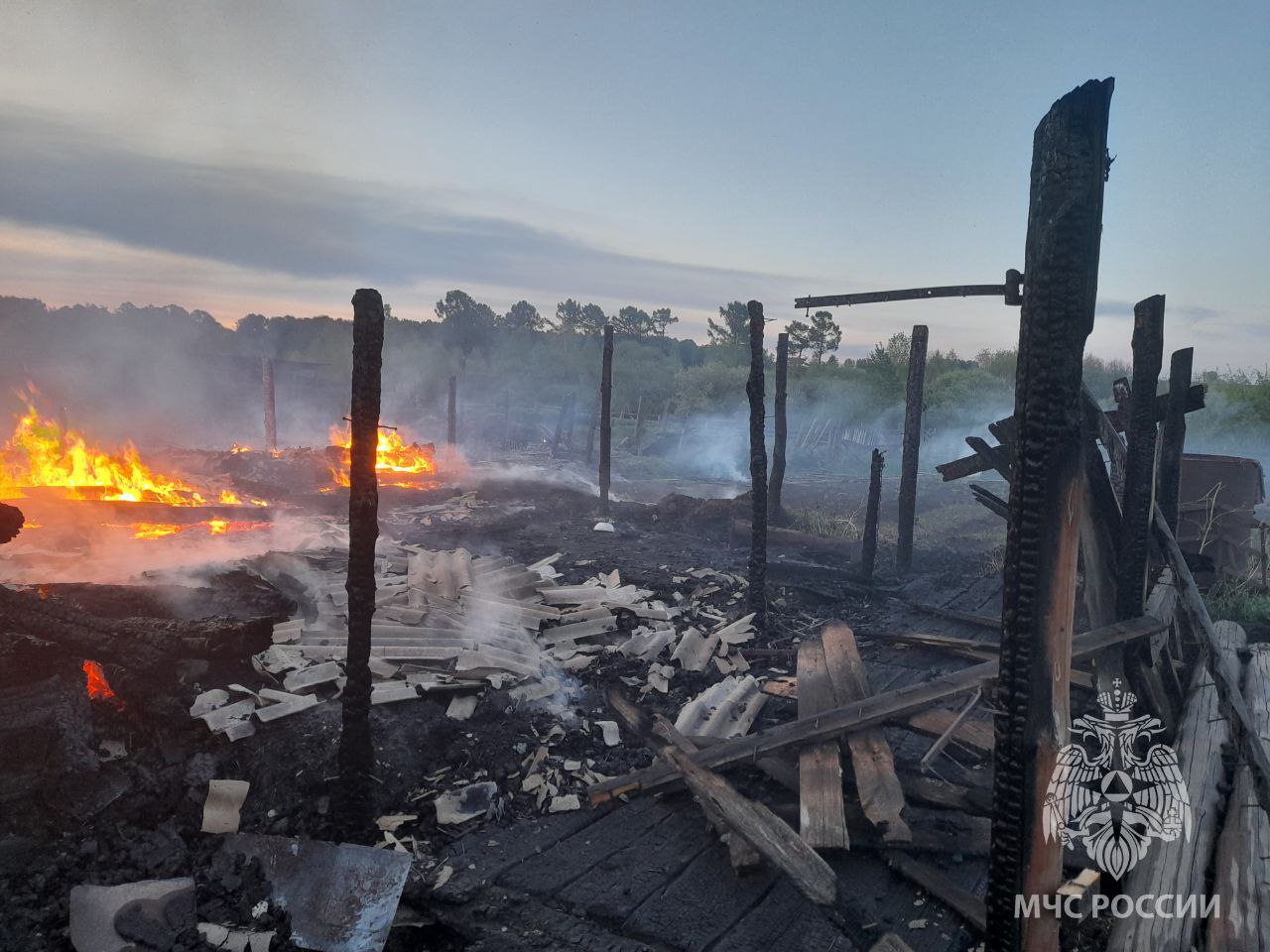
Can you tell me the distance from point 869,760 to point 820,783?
0.57 meters

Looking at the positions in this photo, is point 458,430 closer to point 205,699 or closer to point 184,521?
point 184,521

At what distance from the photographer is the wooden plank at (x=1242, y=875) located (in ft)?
11.3

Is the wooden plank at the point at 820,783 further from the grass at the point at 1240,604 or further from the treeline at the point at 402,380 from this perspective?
the treeline at the point at 402,380

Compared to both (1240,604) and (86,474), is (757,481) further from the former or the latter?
(86,474)

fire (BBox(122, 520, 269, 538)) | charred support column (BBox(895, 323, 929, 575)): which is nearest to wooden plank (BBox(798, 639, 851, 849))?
charred support column (BBox(895, 323, 929, 575))

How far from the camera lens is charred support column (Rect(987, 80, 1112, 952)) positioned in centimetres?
293

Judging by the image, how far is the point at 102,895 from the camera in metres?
4.35

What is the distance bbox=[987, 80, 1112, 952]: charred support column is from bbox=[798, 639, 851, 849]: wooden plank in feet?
5.72

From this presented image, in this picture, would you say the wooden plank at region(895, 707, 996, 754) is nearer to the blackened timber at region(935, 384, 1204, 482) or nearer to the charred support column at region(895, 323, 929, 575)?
the blackened timber at region(935, 384, 1204, 482)

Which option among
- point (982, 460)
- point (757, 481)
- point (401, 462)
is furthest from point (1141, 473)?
point (401, 462)

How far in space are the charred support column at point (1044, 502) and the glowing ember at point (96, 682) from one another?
681 cm

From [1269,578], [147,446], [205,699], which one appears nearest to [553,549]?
[205,699]

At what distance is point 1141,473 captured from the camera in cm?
682

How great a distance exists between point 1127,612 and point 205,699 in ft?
29.7
